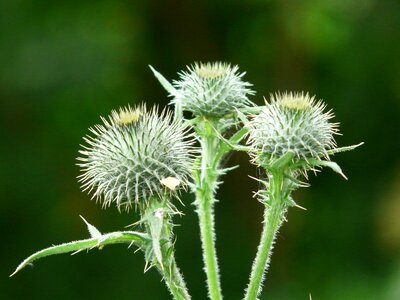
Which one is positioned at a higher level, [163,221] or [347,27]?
[347,27]

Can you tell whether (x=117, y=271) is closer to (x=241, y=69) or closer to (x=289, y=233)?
(x=289, y=233)

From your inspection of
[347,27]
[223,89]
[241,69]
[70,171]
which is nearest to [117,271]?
[70,171]

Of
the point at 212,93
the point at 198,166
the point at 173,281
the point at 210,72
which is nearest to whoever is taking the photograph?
the point at 173,281

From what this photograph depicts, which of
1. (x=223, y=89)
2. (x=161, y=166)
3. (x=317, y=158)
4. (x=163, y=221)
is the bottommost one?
(x=163, y=221)

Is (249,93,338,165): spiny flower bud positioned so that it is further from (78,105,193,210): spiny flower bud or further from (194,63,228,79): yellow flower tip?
(194,63,228,79): yellow flower tip

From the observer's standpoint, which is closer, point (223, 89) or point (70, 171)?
point (223, 89)

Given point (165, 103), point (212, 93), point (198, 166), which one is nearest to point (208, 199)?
point (198, 166)

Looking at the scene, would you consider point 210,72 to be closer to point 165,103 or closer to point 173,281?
point 173,281
